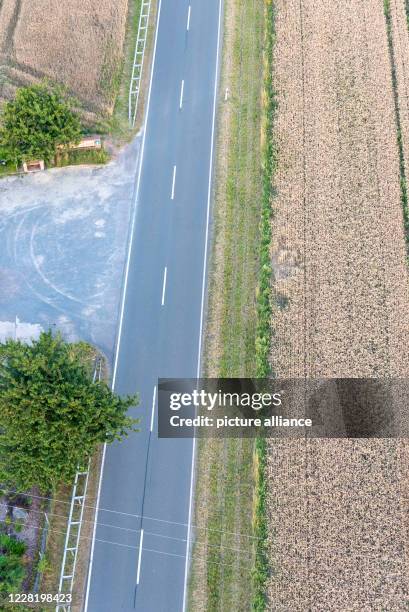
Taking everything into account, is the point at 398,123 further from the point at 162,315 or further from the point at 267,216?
the point at 162,315

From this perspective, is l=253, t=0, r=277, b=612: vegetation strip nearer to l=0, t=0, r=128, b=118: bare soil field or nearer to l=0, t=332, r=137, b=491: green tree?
l=0, t=332, r=137, b=491: green tree

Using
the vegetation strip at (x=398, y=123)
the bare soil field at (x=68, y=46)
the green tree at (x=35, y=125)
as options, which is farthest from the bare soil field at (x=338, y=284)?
the green tree at (x=35, y=125)

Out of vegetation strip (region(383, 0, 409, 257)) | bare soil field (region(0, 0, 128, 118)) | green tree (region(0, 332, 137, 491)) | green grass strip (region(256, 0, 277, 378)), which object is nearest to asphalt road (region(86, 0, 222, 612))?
bare soil field (region(0, 0, 128, 118))

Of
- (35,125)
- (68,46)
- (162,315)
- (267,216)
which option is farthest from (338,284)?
(68,46)

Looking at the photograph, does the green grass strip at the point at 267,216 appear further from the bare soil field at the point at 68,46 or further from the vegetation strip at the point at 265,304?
the bare soil field at the point at 68,46

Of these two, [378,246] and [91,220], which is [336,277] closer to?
[378,246]

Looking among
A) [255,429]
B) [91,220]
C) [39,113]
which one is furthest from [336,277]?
[39,113]
